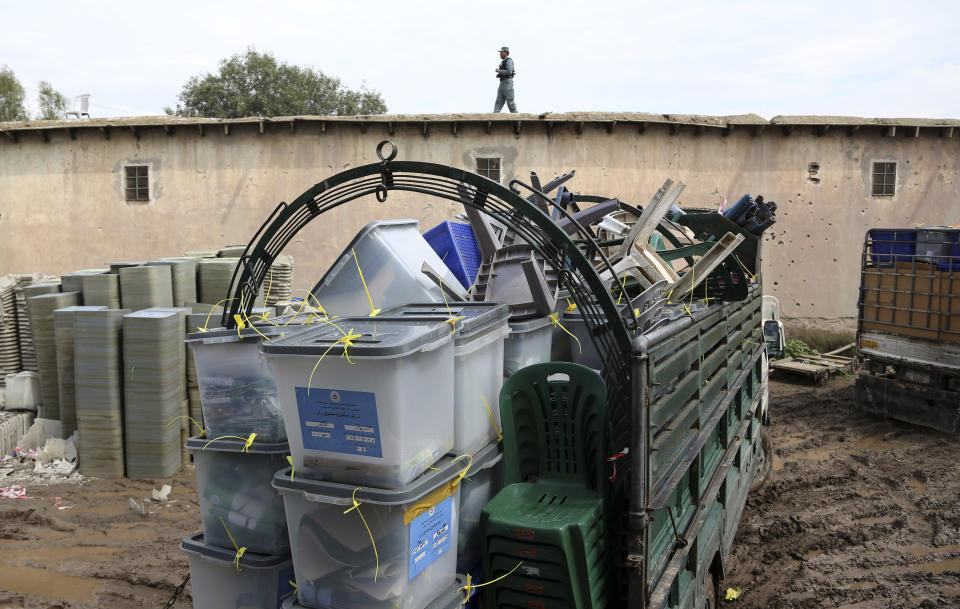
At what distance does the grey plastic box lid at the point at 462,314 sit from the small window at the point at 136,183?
12.0 meters

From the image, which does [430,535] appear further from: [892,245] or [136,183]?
[136,183]

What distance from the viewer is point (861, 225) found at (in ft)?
42.3

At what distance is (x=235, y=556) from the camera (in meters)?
2.96

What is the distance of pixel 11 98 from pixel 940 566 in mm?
36352

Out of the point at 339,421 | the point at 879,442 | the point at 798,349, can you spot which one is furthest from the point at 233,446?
the point at 798,349

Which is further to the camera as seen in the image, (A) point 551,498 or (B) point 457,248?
(B) point 457,248

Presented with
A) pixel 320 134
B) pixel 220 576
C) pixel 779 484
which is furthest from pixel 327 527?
pixel 320 134

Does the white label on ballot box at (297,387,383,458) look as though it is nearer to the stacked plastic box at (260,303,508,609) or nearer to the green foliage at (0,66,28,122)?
the stacked plastic box at (260,303,508,609)

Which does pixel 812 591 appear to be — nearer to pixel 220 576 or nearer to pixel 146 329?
pixel 220 576

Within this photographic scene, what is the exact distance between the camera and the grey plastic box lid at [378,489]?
7.49 feet

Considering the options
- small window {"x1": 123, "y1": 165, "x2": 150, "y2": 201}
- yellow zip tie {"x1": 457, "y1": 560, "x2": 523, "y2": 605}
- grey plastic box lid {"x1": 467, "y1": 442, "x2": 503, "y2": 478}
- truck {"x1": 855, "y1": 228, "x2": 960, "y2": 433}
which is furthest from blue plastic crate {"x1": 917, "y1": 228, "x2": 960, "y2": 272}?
small window {"x1": 123, "y1": 165, "x2": 150, "y2": 201}

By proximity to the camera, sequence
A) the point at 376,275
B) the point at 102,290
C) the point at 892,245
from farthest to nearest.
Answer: the point at 892,245 → the point at 102,290 → the point at 376,275

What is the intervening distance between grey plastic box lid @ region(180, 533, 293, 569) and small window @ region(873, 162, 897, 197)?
1358cm

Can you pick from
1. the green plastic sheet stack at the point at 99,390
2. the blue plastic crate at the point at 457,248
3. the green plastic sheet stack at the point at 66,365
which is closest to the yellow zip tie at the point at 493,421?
the blue plastic crate at the point at 457,248
